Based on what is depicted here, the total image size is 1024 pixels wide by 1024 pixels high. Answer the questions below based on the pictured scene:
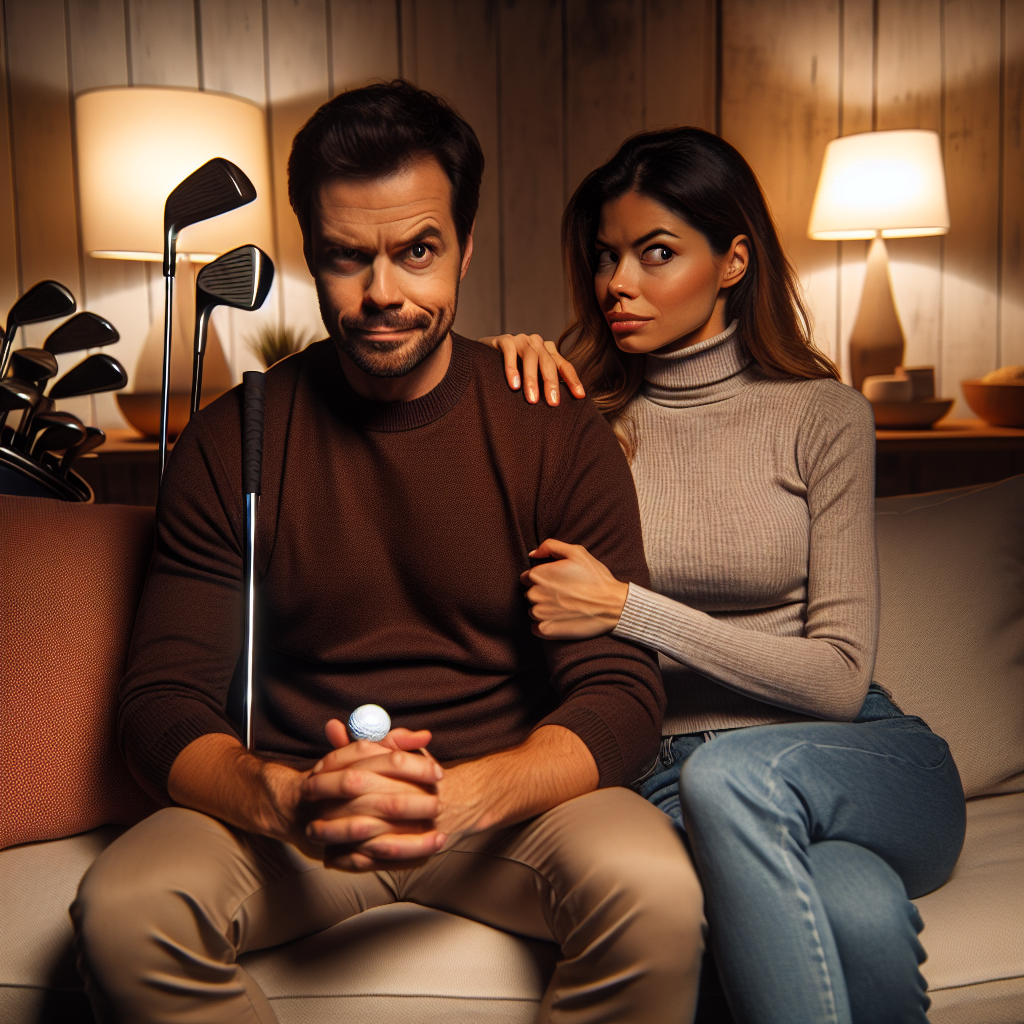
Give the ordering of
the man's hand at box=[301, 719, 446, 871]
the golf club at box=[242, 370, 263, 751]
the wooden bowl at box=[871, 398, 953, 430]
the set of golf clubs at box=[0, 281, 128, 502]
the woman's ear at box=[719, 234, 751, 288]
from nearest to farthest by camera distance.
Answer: the man's hand at box=[301, 719, 446, 871], the golf club at box=[242, 370, 263, 751], the woman's ear at box=[719, 234, 751, 288], the set of golf clubs at box=[0, 281, 128, 502], the wooden bowl at box=[871, 398, 953, 430]

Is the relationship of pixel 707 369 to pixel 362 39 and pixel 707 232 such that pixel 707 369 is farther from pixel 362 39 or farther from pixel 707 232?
pixel 362 39

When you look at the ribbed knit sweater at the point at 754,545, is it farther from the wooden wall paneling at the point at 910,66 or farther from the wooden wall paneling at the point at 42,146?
the wooden wall paneling at the point at 42,146

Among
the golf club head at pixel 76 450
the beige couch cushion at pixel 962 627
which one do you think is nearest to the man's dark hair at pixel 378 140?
the golf club head at pixel 76 450

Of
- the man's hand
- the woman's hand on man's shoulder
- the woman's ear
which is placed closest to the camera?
the man's hand

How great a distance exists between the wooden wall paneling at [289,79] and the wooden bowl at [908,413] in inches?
55.9

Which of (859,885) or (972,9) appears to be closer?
(859,885)

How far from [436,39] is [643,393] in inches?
58.5

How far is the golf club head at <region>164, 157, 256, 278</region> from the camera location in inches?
55.8

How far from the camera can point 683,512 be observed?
4.58 feet

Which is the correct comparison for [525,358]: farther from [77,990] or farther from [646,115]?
[646,115]

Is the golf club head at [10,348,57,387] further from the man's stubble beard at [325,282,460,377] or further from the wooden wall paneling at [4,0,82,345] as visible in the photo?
the wooden wall paneling at [4,0,82,345]

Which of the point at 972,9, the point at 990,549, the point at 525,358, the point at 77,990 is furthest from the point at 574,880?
the point at 972,9

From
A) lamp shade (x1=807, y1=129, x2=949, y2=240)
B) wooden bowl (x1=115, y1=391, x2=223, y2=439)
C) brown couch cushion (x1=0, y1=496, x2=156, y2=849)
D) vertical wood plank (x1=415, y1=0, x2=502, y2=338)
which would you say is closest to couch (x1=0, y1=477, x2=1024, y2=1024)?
brown couch cushion (x1=0, y1=496, x2=156, y2=849)

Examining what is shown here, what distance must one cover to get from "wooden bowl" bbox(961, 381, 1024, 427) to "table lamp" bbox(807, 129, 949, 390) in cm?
21
